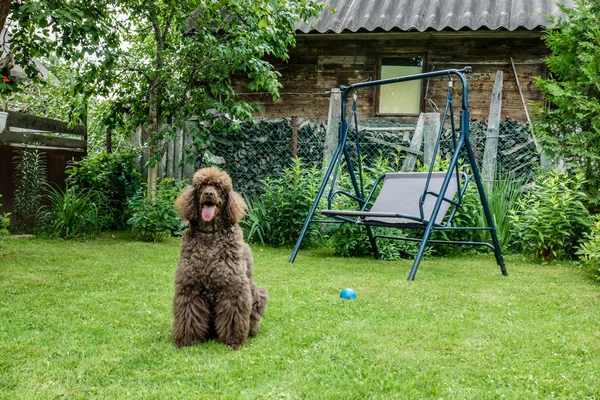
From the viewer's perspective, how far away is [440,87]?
377 inches

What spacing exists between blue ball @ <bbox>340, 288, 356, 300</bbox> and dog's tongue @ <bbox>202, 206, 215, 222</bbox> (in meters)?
1.51

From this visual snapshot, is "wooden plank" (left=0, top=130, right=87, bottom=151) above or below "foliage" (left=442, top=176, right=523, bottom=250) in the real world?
above

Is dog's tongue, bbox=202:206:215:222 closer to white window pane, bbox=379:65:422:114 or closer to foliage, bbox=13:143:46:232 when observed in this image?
foliage, bbox=13:143:46:232

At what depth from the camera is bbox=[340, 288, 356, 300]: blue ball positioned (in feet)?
13.3

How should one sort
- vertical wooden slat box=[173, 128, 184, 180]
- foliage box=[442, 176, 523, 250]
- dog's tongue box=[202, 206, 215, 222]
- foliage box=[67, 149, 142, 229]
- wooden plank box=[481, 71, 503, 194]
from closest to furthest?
dog's tongue box=[202, 206, 215, 222] < foliage box=[442, 176, 523, 250] < wooden plank box=[481, 71, 503, 194] < foliage box=[67, 149, 142, 229] < vertical wooden slat box=[173, 128, 184, 180]

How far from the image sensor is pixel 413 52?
9.52 m

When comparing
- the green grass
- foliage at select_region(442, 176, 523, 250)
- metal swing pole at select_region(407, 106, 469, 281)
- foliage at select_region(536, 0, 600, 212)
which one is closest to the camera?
the green grass

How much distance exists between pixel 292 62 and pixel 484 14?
3.28 meters

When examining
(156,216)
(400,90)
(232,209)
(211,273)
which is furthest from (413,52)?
(211,273)

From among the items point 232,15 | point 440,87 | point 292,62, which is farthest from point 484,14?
point 232,15

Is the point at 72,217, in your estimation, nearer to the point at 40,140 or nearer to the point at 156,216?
the point at 156,216

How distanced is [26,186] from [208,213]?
5463 millimetres

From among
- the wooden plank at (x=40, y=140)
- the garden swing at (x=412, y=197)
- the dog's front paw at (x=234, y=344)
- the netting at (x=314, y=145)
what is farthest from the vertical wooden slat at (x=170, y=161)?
the dog's front paw at (x=234, y=344)

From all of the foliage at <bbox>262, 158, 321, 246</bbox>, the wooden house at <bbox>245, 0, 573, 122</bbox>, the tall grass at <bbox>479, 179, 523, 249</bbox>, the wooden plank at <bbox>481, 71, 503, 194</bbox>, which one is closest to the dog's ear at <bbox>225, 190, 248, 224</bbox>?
the foliage at <bbox>262, 158, 321, 246</bbox>
